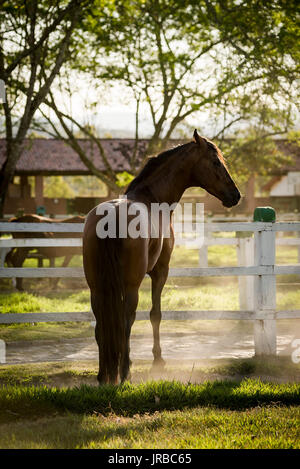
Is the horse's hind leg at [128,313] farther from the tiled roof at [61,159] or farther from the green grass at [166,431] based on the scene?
the tiled roof at [61,159]

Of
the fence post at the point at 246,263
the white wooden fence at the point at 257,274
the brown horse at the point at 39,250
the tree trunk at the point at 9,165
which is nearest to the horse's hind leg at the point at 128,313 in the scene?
the white wooden fence at the point at 257,274

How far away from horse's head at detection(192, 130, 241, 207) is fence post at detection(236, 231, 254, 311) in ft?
11.3

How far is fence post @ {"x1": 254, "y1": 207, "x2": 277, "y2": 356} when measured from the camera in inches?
254

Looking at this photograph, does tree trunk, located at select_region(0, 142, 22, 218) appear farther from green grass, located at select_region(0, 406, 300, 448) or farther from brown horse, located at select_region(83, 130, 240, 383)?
green grass, located at select_region(0, 406, 300, 448)

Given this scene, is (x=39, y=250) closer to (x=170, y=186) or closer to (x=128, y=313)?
(x=170, y=186)

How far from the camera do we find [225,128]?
17.7m

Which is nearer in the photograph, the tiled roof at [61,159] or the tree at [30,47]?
the tree at [30,47]

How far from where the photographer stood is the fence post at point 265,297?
21.2 ft

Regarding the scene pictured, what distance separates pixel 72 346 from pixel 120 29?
11.5 m

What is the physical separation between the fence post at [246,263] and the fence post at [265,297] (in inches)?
84.6

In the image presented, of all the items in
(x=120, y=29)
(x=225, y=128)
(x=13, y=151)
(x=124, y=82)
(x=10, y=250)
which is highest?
(x=120, y=29)

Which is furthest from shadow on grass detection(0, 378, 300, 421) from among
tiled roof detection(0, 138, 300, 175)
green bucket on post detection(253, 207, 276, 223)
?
tiled roof detection(0, 138, 300, 175)
